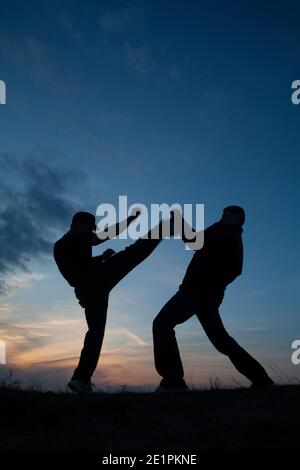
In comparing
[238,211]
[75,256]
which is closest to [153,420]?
[75,256]

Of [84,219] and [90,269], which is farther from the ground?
[84,219]

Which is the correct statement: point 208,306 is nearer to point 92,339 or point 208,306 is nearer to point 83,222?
point 92,339

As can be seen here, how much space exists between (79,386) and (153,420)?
1911mm

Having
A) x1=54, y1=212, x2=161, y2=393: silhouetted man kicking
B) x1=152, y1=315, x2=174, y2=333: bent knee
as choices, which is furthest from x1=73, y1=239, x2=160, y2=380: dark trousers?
x1=152, y1=315, x2=174, y2=333: bent knee

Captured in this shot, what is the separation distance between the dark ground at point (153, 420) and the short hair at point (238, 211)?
2.72 metres

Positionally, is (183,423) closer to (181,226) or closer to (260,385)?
(260,385)

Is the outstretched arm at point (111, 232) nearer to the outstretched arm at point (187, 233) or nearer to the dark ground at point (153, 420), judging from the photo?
the outstretched arm at point (187, 233)

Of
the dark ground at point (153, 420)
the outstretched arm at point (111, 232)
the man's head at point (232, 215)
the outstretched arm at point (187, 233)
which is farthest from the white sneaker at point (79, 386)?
the man's head at point (232, 215)

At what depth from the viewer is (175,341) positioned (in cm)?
808

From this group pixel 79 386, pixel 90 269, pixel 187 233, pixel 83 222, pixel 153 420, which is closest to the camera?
pixel 153 420

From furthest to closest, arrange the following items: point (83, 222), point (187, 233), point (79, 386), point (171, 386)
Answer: point (187, 233) → point (83, 222) → point (171, 386) → point (79, 386)

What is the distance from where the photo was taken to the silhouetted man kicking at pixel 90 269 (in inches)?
316
